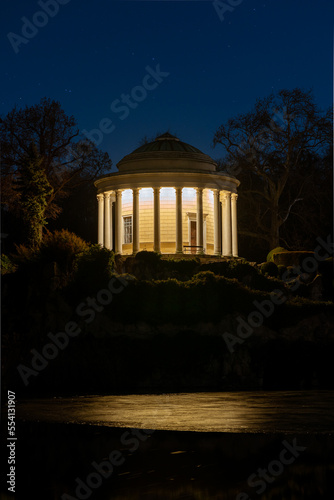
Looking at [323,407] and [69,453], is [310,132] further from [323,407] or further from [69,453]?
[69,453]

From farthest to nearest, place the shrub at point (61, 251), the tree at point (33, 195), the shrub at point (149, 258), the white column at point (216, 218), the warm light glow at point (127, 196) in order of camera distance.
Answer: the warm light glow at point (127, 196) → the white column at point (216, 218) → the tree at point (33, 195) → the shrub at point (149, 258) → the shrub at point (61, 251)

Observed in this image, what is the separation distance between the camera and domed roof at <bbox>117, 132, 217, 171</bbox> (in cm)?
4819

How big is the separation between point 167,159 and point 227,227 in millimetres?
7217

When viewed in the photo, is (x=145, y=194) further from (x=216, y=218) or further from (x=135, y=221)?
(x=216, y=218)

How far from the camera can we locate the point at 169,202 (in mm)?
49531

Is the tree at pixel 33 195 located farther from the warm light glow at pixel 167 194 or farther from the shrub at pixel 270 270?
the shrub at pixel 270 270

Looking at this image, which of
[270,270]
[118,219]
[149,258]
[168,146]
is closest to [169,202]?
[118,219]

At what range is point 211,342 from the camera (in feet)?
86.4

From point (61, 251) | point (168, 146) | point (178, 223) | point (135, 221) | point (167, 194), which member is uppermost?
point (168, 146)

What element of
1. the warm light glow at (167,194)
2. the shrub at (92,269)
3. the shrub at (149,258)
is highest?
the warm light glow at (167,194)

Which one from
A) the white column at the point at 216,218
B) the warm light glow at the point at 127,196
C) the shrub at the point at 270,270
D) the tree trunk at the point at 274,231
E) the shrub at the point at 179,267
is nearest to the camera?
the shrub at the point at 179,267

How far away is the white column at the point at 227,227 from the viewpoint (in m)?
50.6

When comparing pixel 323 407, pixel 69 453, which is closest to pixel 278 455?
pixel 69 453

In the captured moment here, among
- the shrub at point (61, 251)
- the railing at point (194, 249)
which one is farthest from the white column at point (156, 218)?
the shrub at point (61, 251)
